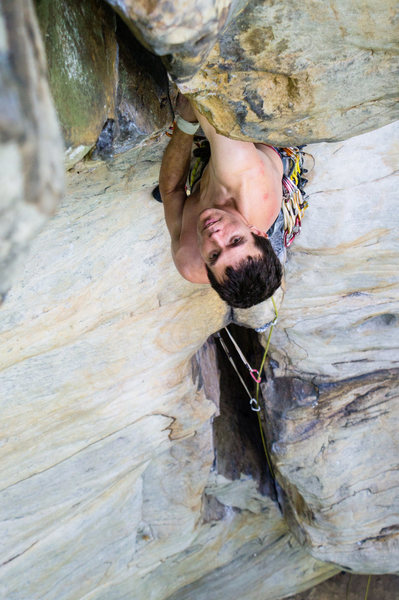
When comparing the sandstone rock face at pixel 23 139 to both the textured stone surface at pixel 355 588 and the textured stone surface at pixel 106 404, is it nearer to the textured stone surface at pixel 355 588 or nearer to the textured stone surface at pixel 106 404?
the textured stone surface at pixel 106 404

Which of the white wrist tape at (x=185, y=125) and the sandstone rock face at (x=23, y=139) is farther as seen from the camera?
the white wrist tape at (x=185, y=125)

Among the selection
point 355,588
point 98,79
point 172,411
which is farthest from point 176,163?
point 355,588

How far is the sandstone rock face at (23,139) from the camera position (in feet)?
2.35

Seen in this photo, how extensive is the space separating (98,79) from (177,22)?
0.58 metres

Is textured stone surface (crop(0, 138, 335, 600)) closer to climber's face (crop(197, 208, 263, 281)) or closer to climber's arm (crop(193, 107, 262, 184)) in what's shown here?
climber's arm (crop(193, 107, 262, 184))

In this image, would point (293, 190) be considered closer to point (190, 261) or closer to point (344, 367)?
point (190, 261)

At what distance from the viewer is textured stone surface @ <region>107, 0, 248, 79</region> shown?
1.23 metres

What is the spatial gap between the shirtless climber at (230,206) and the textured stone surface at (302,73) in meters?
0.28

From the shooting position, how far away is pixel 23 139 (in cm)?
73

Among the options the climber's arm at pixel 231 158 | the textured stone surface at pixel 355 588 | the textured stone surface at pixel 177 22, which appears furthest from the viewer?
the textured stone surface at pixel 355 588

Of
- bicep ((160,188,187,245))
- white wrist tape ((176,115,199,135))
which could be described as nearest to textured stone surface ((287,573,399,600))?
bicep ((160,188,187,245))

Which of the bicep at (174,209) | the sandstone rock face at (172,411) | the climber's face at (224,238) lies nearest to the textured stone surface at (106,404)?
the sandstone rock face at (172,411)

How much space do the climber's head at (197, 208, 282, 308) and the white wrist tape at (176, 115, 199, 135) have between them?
0.35 m

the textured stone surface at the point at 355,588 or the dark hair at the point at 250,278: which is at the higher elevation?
the dark hair at the point at 250,278
